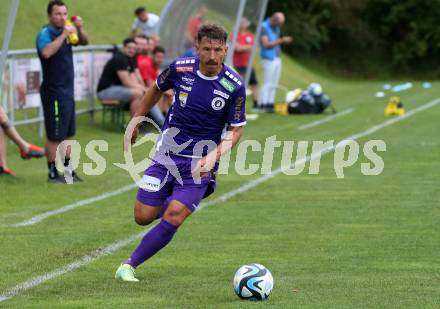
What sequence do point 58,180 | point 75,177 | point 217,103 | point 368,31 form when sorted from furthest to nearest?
1. point 368,31
2. point 75,177
3. point 58,180
4. point 217,103

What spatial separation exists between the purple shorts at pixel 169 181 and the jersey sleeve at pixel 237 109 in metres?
0.43

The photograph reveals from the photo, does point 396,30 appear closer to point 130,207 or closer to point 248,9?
point 248,9

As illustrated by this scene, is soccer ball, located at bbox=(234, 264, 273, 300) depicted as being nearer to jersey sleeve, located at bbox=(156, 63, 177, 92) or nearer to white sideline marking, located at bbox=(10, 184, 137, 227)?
jersey sleeve, located at bbox=(156, 63, 177, 92)

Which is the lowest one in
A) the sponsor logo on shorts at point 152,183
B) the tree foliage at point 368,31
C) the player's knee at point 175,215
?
the tree foliage at point 368,31

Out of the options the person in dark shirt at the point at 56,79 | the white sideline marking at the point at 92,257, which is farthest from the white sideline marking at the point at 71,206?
the white sideline marking at the point at 92,257

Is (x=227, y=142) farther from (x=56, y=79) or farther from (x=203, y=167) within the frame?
(x=56, y=79)

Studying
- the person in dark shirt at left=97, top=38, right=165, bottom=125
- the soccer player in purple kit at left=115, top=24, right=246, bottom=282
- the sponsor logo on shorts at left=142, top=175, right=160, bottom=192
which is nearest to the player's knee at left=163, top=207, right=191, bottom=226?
the soccer player in purple kit at left=115, top=24, right=246, bottom=282

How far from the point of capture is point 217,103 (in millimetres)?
8695

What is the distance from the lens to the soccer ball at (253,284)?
7.70 metres

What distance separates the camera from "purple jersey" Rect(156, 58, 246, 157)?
28.4 feet

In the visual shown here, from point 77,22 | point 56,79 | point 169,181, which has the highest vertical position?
point 169,181

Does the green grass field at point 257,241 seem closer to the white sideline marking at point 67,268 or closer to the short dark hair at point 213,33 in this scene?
the white sideline marking at point 67,268

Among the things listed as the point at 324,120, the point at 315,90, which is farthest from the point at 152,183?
the point at 315,90

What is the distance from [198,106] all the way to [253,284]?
164 cm
